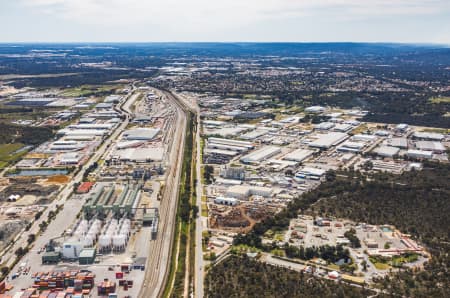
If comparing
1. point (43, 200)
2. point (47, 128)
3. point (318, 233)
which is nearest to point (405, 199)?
point (318, 233)

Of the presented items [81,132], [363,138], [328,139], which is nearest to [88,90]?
[81,132]

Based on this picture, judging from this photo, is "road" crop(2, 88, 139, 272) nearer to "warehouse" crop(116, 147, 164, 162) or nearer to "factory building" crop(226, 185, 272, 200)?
"warehouse" crop(116, 147, 164, 162)

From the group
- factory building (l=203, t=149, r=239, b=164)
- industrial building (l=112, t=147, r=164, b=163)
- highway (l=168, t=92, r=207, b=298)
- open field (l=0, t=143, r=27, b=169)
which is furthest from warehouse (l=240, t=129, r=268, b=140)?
open field (l=0, t=143, r=27, b=169)

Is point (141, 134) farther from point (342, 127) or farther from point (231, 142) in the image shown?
point (342, 127)

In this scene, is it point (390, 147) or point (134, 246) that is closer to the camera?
point (134, 246)

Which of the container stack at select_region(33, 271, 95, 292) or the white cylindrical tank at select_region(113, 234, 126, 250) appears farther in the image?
the white cylindrical tank at select_region(113, 234, 126, 250)

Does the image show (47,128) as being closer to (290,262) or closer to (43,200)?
(43,200)
